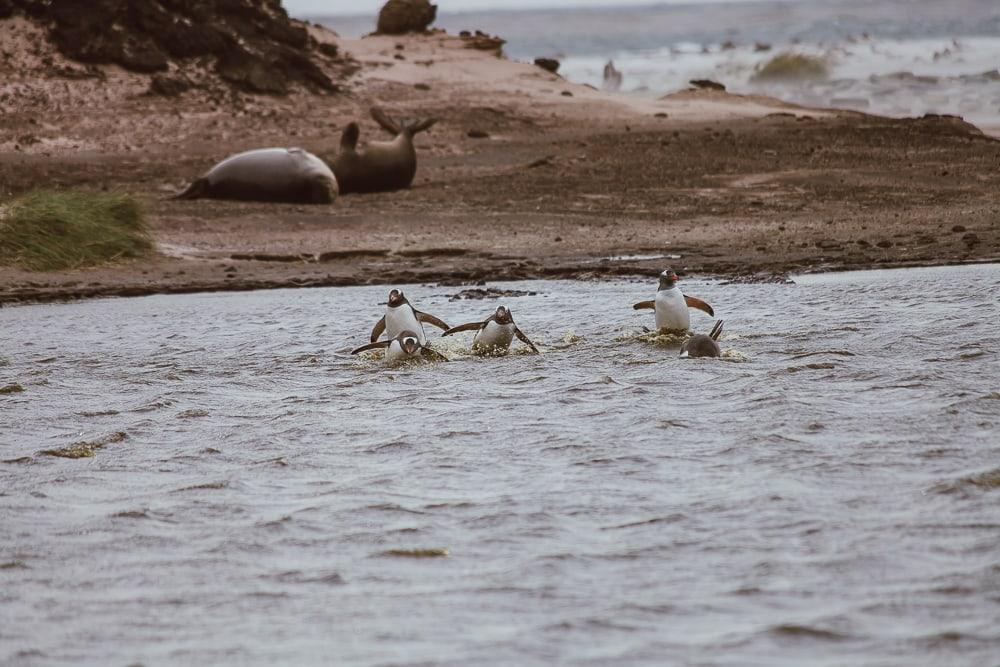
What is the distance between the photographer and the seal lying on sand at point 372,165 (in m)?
18.4

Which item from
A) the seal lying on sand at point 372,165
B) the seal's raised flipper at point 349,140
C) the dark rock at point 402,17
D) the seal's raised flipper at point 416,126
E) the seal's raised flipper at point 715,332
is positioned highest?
the dark rock at point 402,17

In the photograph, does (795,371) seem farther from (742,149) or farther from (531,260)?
(742,149)

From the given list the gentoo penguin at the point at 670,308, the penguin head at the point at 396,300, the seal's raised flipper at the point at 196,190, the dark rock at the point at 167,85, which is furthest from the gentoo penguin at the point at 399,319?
the dark rock at the point at 167,85

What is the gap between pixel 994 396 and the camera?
7559 millimetres

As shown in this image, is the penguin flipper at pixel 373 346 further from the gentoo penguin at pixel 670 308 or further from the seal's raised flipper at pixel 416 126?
the seal's raised flipper at pixel 416 126

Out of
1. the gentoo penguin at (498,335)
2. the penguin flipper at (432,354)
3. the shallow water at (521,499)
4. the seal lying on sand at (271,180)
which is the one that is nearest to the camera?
the shallow water at (521,499)

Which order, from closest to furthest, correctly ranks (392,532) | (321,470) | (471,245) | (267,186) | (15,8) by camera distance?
(392,532)
(321,470)
(471,245)
(267,186)
(15,8)

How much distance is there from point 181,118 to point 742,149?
837cm

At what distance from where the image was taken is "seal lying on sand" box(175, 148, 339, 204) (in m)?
17.5

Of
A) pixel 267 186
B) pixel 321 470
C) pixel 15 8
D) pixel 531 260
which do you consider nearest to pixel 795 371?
pixel 321 470

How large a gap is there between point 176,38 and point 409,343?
1672cm

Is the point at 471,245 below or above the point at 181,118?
below

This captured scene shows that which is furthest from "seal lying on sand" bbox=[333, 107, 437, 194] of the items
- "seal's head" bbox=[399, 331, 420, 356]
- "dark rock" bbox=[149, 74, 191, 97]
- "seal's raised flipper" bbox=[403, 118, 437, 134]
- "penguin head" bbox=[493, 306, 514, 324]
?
"penguin head" bbox=[493, 306, 514, 324]

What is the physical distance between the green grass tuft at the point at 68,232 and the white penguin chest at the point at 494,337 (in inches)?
223
